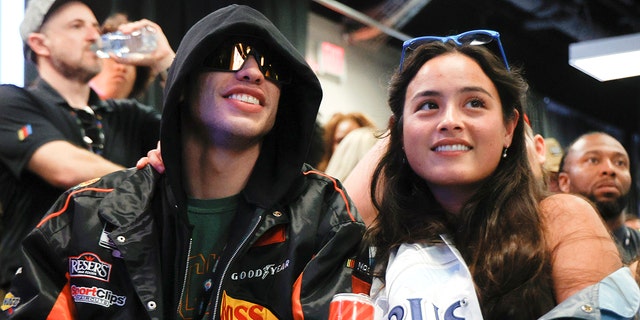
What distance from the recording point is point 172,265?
2.11 metres

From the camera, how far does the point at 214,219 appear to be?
7.17 ft

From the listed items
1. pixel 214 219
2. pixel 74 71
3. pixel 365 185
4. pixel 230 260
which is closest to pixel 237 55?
pixel 214 219

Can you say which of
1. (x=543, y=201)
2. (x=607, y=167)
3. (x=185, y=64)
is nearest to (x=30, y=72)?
(x=185, y=64)

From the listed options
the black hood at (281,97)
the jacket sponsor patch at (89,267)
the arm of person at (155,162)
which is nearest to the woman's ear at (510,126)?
the black hood at (281,97)

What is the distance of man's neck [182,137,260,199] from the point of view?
222cm

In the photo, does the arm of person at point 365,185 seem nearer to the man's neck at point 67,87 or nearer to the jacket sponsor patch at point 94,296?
the jacket sponsor patch at point 94,296

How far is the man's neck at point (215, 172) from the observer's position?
222 cm

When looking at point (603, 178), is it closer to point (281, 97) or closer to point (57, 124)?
point (281, 97)

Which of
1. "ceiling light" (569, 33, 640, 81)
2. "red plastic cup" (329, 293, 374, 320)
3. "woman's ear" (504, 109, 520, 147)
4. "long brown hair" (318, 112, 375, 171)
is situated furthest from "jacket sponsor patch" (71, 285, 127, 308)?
"ceiling light" (569, 33, 640, 81)

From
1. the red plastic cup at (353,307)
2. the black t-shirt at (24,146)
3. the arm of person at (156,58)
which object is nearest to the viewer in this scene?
the red plastic cup at (353,307)

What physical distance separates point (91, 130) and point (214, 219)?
97 centimetres

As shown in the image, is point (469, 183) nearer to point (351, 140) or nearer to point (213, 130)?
point (213, 130)

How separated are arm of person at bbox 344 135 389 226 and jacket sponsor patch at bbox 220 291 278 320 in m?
0.57

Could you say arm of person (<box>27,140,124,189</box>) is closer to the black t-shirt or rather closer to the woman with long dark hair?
the black t-shirt
